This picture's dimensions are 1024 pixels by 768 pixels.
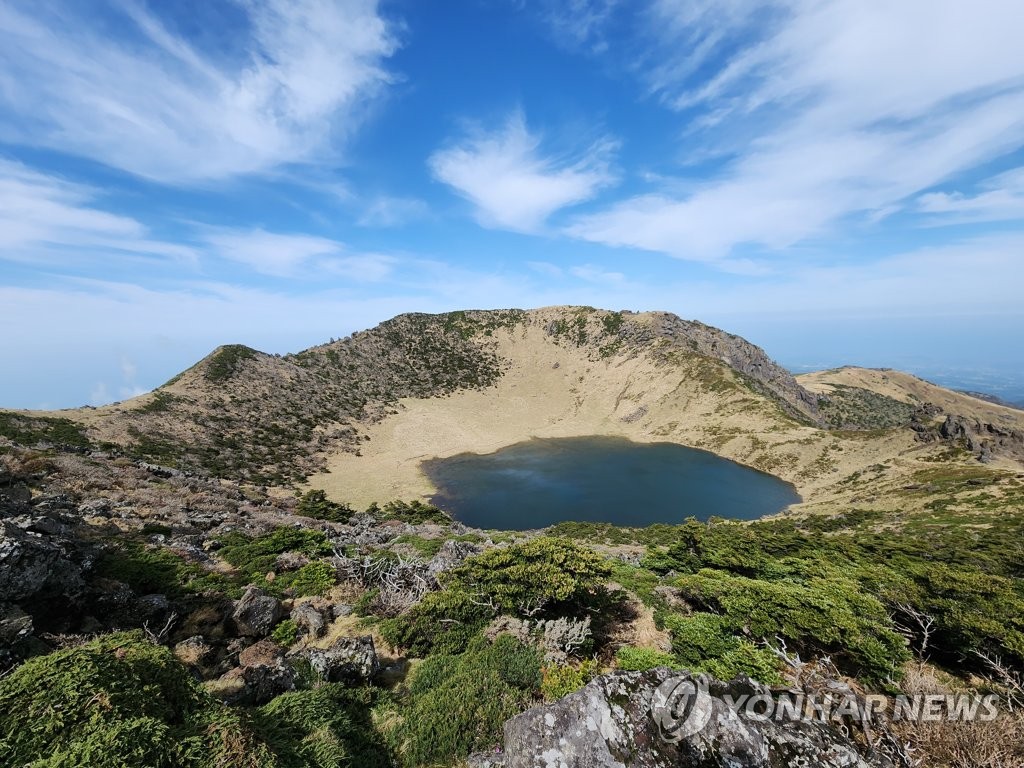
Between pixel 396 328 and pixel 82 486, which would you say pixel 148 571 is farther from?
pixel 396 328

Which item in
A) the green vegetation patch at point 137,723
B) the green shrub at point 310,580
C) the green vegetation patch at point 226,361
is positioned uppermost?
the green vegetation patch at point 226,361

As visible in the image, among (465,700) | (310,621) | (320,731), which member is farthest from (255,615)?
(465,700)

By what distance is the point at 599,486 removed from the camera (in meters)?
55.9

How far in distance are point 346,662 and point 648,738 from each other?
8.07 m

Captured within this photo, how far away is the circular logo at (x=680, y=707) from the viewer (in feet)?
19.1

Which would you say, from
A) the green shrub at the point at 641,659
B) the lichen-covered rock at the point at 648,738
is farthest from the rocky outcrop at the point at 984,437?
the lichen-covered rock at the point at 648,738

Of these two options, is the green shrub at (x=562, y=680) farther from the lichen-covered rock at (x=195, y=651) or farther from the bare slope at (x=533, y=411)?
the bare slope at (x=533, y=411)

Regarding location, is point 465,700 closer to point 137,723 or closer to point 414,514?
point 137,723

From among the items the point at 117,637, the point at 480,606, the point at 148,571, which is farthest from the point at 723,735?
the point at 148,571

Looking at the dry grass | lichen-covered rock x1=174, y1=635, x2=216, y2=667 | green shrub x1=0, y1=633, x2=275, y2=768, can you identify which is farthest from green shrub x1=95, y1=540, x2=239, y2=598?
the dry grass

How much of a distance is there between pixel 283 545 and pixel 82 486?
601 inches
